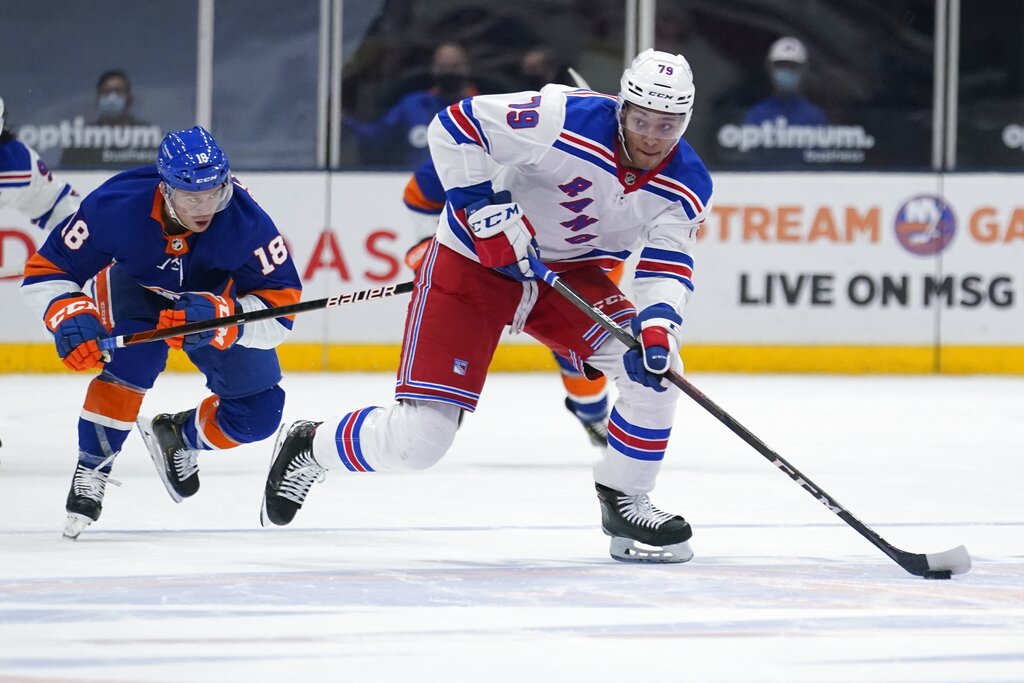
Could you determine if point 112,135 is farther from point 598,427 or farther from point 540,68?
point 598,427

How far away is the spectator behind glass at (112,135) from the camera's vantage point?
7.80 m

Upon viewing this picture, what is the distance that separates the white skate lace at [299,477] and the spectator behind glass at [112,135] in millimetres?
4089

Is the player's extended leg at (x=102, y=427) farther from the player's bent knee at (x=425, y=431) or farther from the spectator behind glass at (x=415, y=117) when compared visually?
the spectator behind glass at (x=415, y=117)

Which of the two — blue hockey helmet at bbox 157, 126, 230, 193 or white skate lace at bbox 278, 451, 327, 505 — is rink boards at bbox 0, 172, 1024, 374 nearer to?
white skate lace at bbox 278, 451, 327, 505

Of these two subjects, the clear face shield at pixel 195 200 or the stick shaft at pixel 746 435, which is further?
the clear face shield at pixel 195 200

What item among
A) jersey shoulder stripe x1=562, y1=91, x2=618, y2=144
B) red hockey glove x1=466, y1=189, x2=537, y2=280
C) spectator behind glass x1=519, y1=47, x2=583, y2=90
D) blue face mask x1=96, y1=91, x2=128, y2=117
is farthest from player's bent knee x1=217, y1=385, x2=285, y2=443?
spectator behind glass x1=519, y1=47, x2=583, y2=90

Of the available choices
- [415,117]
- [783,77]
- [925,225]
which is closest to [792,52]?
[783,77]

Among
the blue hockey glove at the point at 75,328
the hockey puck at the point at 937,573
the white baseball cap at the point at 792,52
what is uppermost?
the white baseball cap at the point at 792,52

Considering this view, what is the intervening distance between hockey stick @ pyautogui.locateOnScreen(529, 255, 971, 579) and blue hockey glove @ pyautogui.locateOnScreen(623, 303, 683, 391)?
0.03 m

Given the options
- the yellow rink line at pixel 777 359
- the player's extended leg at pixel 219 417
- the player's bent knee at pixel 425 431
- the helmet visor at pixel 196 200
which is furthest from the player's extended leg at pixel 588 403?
the yellow rink line at pixel 777 359

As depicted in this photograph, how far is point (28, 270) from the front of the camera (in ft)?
13.1

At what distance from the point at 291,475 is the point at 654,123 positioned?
1084 mm

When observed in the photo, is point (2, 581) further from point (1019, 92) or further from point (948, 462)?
point (1019, 92)

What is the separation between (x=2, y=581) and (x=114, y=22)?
488cm
